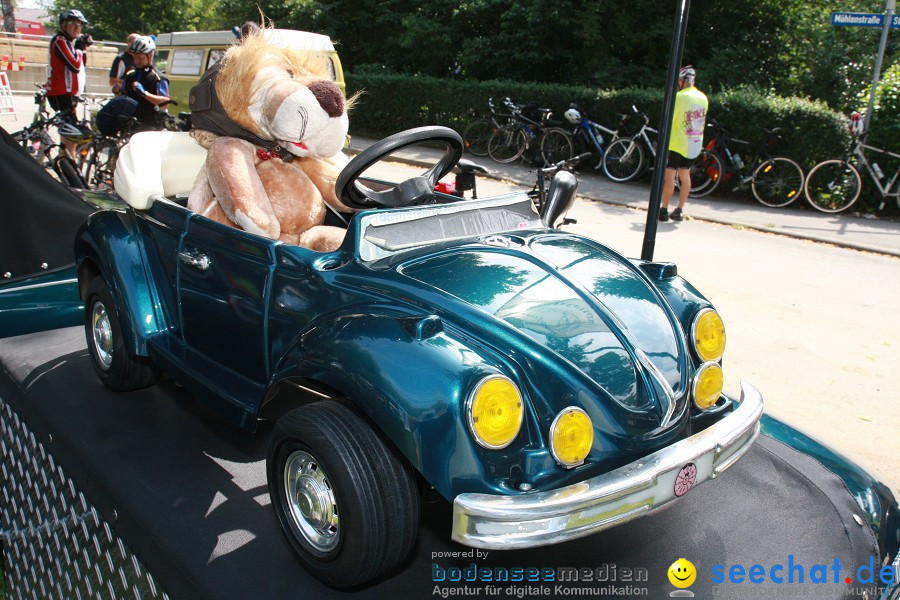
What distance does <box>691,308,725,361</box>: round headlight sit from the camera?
2654mm

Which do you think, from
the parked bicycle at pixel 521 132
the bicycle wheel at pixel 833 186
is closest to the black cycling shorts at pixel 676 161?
the bicycle wheel at pixel 833 186

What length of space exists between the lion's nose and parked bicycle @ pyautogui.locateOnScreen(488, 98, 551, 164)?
9.18 m

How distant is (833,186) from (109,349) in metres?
9.44

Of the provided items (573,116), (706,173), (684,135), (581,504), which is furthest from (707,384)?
(573,116)

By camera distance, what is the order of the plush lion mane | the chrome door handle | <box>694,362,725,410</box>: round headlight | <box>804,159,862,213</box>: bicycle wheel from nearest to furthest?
<box>694,362,725,410</box>: round headlight → the chrome door handle → the plush lion mane → <box>804,159,862,213</box>: bicycle wheel

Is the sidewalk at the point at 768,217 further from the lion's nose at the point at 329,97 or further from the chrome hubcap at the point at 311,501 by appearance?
the chrome hubcap at the point at 311,501

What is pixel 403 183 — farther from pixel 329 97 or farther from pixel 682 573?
pixel 682 573

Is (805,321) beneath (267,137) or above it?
beneath

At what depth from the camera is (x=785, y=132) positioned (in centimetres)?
1032

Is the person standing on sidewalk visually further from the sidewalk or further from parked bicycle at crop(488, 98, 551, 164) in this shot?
parked bicycle at crop(488, 98, 551, 164)

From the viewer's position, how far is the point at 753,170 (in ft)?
34.4

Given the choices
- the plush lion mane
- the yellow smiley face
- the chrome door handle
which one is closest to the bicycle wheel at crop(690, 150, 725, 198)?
the plush lion mane

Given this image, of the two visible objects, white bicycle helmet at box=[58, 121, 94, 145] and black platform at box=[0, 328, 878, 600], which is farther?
white bicycle helmet at box=[58, 121, 94, 145]

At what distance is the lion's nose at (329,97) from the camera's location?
3197 mm
